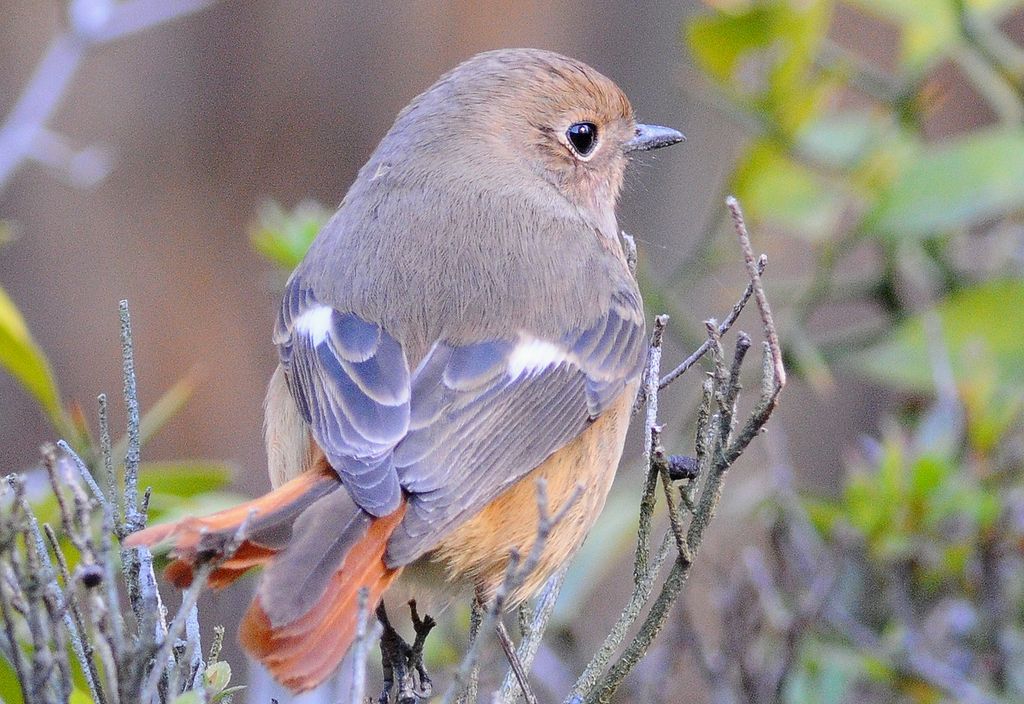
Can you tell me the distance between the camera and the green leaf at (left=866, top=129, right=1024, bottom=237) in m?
3.67

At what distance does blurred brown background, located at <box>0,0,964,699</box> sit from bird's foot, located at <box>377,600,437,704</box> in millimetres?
2619

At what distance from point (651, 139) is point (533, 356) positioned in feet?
3.41

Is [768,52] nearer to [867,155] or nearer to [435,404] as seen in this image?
[867,155]

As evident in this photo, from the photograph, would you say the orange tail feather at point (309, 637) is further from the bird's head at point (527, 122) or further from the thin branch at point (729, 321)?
the bird's head at point (527, 122)

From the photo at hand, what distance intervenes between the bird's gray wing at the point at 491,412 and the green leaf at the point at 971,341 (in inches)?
42.6

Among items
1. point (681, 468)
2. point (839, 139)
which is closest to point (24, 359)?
point (681, 468)

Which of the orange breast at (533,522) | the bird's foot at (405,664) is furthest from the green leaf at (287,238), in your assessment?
the bird's foot at (405,664)

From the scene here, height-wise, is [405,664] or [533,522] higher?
[533,522]

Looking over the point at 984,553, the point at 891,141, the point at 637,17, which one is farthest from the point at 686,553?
the point at 637,17

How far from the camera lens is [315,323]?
2.89m

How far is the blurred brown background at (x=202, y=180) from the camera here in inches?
205

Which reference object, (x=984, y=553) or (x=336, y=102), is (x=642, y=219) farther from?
(x=984, y=553)

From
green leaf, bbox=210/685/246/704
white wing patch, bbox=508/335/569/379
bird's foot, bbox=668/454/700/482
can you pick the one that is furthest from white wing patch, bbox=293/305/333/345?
green leaf, bbox=210/685/246/704

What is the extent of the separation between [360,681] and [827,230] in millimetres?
2781
